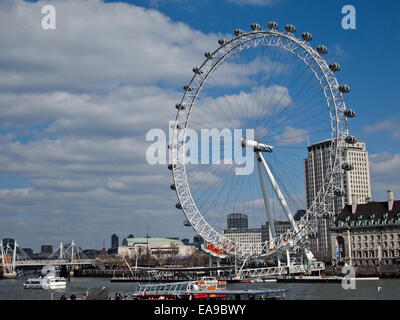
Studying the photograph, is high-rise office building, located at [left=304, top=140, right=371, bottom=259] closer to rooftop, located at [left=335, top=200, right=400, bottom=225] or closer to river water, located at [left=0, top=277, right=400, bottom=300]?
rooftop, located at [left=335, top=200, right=400, bottom=225]

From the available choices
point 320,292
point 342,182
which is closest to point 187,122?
point 320,292

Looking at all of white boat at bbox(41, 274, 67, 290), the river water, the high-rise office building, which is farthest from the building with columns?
the high-rise office building

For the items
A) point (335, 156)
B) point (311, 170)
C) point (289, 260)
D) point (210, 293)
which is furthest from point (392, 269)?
point (311, 170)

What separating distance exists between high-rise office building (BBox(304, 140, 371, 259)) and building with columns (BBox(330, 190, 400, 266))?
2156 inches

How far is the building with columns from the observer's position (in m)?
89.4

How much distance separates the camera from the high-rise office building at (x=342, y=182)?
15575 cm

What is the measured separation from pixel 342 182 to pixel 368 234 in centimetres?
6437

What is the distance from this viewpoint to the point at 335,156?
199ft

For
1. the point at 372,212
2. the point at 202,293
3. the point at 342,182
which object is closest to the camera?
the point at 202,293

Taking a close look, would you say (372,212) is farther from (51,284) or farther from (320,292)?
(51,284)

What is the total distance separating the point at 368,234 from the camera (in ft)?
304

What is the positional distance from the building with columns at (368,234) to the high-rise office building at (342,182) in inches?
2156
